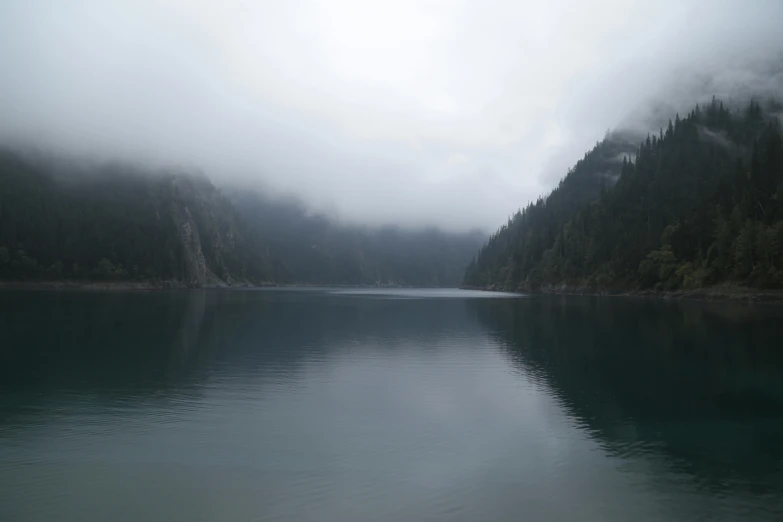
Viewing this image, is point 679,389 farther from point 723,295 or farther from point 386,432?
point 723,295

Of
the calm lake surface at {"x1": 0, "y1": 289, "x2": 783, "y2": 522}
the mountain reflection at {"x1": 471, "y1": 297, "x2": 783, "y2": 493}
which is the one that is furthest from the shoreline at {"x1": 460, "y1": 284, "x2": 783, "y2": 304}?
the calm lake surface at {"x1": 0, "y1": 289, "x2": 783, "y2": 522}

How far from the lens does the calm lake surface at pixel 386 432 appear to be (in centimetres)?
1589

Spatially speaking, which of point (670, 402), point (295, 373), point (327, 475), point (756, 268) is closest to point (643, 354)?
point (670, 402)

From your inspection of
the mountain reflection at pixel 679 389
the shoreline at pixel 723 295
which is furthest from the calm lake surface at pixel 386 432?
the shoreline at pixel 723 295

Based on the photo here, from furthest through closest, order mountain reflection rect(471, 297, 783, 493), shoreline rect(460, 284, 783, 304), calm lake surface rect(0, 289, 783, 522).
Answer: shoreline rect(460, 284, 783, 304) < mountain reflection rect(471, 297, 783, 493) < calm lake surface rect(0, 289, 783, 522)

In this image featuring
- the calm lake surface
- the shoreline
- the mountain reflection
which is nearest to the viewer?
the calm lake surface

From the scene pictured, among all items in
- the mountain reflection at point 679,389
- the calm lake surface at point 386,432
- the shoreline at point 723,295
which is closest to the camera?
the calm lake surface at point 386,432

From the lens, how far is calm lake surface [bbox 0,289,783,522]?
1589 centimetres

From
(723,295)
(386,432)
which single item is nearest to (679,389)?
(386,432)

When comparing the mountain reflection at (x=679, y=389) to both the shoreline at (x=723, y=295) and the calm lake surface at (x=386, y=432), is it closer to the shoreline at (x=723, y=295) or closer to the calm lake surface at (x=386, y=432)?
the calm lake surface at (x=386, y=432)

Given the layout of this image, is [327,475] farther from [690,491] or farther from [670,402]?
[670,402]

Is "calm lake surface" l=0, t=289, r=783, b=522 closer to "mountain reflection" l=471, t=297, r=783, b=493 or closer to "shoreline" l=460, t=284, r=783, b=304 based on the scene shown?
"mountain reflection" l=471, t=297, r=783, b=493

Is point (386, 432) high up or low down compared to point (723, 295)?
down

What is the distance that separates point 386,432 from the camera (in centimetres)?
2320
